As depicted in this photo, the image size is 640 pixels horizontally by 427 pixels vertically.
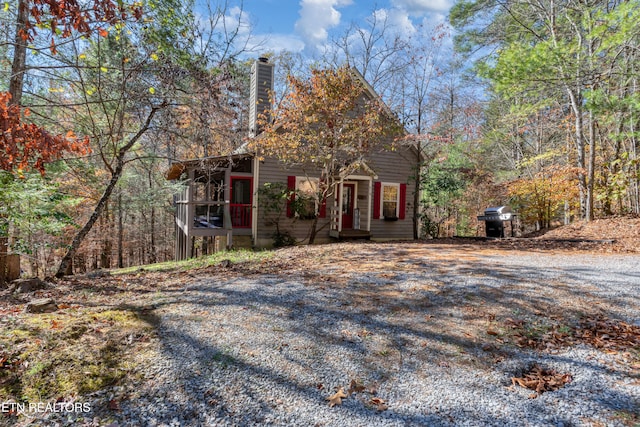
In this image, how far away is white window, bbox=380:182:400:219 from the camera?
12.7 metres

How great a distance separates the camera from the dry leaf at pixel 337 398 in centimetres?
235

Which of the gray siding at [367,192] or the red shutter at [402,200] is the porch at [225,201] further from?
the red shutter at [402,200]

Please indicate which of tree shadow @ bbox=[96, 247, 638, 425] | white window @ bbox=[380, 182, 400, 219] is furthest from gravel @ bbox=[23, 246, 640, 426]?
white window @ bbox=[380, 182, 400, 219]

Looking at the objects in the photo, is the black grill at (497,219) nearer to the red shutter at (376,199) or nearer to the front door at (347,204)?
the red shutter at (376,199)

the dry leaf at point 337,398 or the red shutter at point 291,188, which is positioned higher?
the red shutter at point 291,188

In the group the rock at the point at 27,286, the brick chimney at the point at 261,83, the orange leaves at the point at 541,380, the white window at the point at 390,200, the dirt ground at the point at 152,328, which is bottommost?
the rock at the point at 27,286

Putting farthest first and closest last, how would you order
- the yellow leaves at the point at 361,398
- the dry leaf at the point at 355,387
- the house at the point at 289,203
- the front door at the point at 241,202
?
the front door at the point at 241,202 → the house at the point at 289,203 → the dry leaf at the point at 355,387 → the yellow leaves at the point at 361,398

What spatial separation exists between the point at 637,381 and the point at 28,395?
176 inches

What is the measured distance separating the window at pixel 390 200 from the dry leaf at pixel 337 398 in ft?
34.5

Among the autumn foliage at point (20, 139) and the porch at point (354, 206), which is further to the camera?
the porch at point (354, 206)

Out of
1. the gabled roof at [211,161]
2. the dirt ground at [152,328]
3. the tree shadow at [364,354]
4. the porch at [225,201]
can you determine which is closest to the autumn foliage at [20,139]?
the dirt ground at [152,328]

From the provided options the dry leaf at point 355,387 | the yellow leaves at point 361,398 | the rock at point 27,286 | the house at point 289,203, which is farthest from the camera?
the house at point 289,203

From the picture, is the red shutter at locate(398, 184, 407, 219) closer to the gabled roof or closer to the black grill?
the black grill

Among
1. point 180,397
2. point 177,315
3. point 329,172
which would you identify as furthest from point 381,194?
point 180,397
